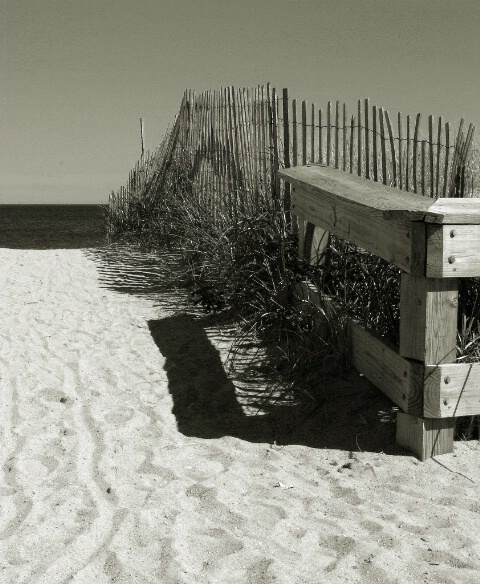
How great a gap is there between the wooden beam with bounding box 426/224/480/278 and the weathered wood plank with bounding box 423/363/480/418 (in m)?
0.43

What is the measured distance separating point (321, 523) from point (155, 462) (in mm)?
898

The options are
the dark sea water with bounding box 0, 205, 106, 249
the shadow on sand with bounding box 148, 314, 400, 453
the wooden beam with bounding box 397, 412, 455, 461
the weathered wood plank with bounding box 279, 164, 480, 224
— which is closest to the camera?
the weathered wood plank with bounding box 279, 164, 480, 224

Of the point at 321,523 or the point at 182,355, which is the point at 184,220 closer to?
the point at 182,355

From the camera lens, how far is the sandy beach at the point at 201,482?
2.50 metres

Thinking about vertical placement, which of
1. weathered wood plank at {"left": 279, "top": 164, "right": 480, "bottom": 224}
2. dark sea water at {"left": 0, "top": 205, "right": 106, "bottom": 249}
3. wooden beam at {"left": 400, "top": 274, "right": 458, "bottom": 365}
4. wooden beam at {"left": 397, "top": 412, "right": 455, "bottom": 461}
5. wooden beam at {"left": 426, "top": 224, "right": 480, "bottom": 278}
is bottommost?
dark sea water at {"left": 0, "top": 205, "right": 106, "bottom": 249}

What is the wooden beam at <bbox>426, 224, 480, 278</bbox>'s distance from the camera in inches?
119

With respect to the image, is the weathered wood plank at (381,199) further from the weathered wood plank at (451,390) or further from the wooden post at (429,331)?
the weathered wood plank at (451,390)

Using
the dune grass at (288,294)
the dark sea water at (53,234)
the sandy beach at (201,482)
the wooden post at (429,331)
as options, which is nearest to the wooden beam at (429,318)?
the wooden post at (429,331)

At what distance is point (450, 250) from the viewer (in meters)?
3.03

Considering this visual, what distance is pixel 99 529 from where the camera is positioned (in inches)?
107

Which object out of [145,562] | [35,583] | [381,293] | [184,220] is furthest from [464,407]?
[184,220]

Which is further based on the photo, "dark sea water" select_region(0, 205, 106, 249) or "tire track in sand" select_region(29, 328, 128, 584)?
"dark sea water" select_region(0, 205, 106, 249)

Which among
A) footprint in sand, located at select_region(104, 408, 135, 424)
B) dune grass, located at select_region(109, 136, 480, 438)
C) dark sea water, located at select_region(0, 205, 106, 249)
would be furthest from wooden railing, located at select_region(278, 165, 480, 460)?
dark sea water, located at select_region(0, 205, 106, 249)

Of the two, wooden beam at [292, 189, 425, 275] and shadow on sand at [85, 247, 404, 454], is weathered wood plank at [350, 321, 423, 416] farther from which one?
wooden beam at [292, 189, 425, 275]
